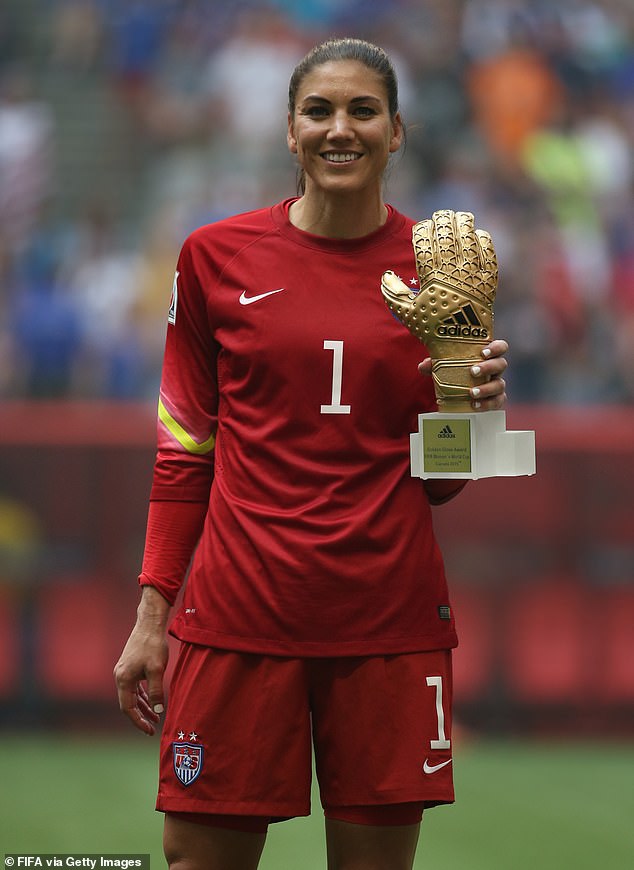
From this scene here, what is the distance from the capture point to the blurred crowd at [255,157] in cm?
1036

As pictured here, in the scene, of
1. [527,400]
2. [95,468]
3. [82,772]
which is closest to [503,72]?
[527,400]

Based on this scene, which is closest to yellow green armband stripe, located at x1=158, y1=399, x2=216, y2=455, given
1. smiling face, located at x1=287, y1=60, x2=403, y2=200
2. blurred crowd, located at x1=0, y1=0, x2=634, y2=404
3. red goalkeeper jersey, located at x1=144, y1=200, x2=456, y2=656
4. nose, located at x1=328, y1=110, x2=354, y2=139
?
red goalkeeper jersey, located at x1=144, y1=200, x2=456, y2=656

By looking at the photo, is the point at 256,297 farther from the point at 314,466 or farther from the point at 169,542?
the point at 169,542

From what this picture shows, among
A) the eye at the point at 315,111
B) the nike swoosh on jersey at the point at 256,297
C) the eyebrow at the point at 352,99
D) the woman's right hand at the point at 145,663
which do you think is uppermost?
the eyebrow at the point at 352,99

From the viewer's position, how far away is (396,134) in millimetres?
3570

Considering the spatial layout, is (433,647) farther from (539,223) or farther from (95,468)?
(539,223)

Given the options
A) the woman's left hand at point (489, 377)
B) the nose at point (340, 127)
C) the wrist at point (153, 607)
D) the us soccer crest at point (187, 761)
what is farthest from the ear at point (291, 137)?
the us soccer crest at point (187, 761)

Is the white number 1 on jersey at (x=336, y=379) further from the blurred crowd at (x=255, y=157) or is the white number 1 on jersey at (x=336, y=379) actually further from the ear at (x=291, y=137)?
the blurred crowd at (x=255, y=157)

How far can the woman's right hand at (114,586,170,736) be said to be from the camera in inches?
137

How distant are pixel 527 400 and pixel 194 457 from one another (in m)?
7.01

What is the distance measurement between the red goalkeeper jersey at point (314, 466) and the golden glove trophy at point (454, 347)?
0.12 metres

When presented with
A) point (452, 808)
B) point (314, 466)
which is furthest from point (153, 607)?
point (452, 808)

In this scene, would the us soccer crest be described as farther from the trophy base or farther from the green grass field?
the green grass field

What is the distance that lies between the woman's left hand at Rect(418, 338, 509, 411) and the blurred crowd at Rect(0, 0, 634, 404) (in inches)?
264
